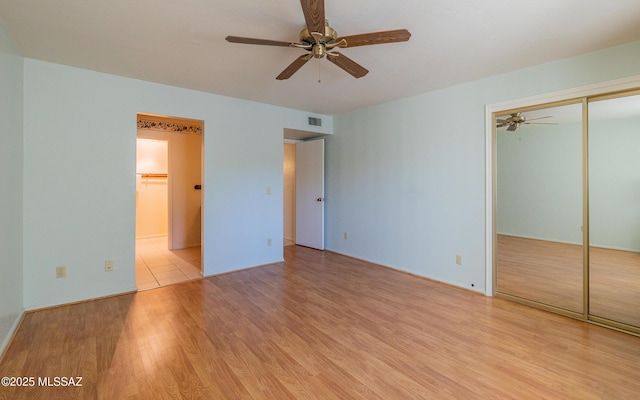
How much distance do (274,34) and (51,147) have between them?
254 cm

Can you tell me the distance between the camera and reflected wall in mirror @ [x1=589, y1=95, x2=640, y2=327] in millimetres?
2561

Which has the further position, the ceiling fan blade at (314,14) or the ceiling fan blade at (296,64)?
the ceiling fan blade at (296,64)

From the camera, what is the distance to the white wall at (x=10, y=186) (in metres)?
2.10

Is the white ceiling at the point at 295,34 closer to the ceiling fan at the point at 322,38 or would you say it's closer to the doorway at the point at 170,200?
the ceiling fan at the point at 322,38

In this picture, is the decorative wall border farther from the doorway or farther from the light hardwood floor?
the light hardwood floor

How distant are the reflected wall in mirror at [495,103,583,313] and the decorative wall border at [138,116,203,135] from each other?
4743mm

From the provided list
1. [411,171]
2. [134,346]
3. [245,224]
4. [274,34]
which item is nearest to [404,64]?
[274,34]

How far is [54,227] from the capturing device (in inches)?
114

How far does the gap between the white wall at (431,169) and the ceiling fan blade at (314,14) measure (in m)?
2.37

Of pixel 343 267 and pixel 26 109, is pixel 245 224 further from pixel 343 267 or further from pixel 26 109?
pixel 26 109

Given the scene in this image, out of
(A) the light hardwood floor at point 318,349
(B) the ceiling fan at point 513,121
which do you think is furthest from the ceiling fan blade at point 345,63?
(A) the light hardwood floor at point 318,349

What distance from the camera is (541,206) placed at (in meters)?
3.14

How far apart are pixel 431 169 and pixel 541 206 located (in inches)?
49.2

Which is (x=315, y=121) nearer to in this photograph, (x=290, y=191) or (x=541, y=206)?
(x=290, y=191)
